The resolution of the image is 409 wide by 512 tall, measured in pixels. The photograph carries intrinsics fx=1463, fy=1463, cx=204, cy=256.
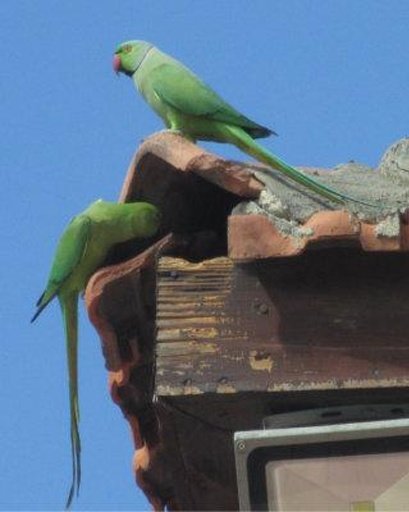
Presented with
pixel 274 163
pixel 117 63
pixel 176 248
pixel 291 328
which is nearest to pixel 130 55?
pixel 117 63

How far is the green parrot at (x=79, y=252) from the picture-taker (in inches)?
126

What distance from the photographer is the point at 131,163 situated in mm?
3160

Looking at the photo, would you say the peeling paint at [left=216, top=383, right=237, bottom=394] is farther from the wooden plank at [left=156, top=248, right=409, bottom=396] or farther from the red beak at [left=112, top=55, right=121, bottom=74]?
the red beak at [left=112, top=55, right=121, bottom=74]

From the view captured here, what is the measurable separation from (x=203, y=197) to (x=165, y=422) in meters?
0.50

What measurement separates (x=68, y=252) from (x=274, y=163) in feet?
2.08

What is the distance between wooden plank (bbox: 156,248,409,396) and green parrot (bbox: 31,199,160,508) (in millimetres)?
353

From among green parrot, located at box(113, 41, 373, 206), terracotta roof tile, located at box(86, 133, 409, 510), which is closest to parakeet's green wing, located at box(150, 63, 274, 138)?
green parrot, located at box(113, 41, 373, 206)

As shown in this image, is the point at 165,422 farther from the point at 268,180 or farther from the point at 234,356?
the point at 268,180

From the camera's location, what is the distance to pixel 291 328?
275cm

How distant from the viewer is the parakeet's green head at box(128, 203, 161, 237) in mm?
3172

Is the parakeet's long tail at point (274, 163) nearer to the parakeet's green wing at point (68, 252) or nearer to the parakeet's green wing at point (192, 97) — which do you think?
the parakeet's green wing at point (192, 97)

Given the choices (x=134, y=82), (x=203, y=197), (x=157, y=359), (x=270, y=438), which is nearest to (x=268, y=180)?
(x=203, y=197)

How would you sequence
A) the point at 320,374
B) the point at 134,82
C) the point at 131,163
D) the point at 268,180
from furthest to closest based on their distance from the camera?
the point at 134,82 → the point at 131,163 → the point at 268,180 → the point at 320,374

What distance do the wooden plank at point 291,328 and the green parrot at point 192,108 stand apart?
0.58 meters
